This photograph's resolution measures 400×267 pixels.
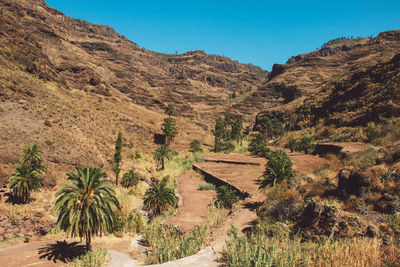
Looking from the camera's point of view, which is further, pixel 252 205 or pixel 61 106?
pixel 61 106

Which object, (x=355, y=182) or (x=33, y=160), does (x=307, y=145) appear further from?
(x=33, y=160)

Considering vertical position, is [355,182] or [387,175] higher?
[387,175]

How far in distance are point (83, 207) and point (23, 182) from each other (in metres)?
14.5

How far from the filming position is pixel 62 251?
50.2ft

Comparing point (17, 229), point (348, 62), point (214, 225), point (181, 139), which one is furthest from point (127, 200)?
point (348, 62)

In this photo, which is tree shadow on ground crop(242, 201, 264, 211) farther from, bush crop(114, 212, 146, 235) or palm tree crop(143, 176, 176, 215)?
palm tree crop(143, 176, 176, 215)

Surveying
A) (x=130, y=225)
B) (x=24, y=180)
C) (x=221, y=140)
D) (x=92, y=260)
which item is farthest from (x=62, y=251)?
(x=221, y=140)

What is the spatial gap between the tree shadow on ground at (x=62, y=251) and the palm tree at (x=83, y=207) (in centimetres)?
151

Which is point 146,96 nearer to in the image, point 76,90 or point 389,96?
point 76,90

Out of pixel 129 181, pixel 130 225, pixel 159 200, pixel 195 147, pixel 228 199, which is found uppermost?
pixel 195 147

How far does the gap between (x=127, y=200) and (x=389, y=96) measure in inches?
1459

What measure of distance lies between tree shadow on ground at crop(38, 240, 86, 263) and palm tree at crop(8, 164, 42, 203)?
990cm

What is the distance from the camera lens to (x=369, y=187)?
916 cm

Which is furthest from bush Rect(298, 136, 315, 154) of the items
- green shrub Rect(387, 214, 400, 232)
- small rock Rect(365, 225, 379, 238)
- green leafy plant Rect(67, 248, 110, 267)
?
green leafy plant Rect(67, 248, 110, 267)
